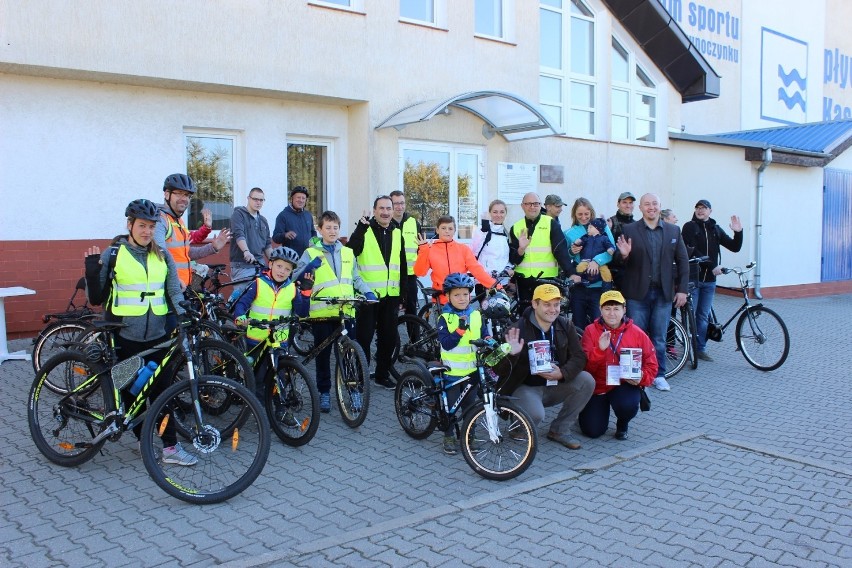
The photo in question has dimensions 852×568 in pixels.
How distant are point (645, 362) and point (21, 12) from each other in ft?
25.8

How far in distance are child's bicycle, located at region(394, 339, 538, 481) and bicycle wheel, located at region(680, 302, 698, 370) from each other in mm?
4090

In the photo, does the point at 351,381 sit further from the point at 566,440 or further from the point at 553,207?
the point at 553,207

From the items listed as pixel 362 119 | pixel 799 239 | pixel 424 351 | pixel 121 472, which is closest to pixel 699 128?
pixel 799 239

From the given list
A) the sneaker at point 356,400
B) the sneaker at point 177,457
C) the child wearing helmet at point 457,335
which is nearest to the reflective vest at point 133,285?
the sneaker at point 177,457

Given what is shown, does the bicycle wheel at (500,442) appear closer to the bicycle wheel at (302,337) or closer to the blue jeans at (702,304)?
the bicycle wheel at (302,337)

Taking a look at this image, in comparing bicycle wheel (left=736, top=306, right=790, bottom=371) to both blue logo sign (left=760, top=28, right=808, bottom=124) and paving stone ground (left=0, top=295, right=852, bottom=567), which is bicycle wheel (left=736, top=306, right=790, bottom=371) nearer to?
paving stone ground (left=0, top=295, right=852, bottom=567)

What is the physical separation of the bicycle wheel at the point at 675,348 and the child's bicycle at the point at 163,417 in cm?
542

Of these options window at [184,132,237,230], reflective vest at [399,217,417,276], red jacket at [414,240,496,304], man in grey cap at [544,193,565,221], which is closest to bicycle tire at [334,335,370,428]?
red jacket at [414,240,496,304]

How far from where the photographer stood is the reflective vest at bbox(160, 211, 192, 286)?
634 cm

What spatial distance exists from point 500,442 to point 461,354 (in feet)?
2.52

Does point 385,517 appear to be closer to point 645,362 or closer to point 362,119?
point 645,362

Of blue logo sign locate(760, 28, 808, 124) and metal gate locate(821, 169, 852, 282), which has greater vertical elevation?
blue logo sign locate(760, 28, 808, 124)

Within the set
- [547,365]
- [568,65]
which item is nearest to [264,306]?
[547,365]

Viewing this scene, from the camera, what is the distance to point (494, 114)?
12.4 meters
